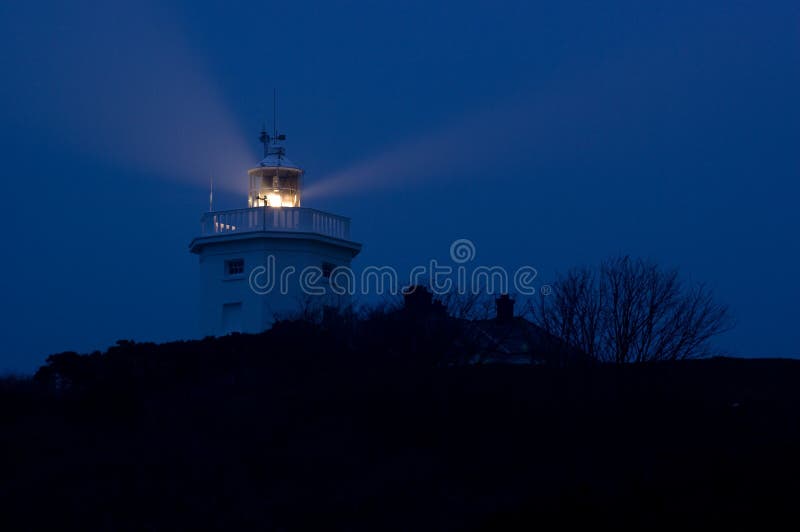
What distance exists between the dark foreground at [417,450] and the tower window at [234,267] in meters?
7.67

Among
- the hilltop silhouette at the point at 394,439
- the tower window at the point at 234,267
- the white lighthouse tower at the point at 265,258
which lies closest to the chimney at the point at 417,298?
the hilltop silhouette at the point at 394,439

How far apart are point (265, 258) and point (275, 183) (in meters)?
2.29

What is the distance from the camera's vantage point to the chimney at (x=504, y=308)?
26.1 m

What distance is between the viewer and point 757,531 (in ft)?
39.3

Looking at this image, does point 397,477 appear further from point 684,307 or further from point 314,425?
point 684,307

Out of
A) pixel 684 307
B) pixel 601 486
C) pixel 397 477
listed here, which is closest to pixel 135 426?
pixel 397 477

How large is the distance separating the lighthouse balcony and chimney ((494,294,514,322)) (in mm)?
5158

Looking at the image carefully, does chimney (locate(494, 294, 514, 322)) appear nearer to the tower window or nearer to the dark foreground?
the dark foreground

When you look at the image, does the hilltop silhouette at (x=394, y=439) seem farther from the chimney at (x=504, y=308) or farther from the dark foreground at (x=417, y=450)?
the chimney at (x=504, y=308)

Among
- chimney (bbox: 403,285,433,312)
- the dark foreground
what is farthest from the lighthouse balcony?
the dark foreground

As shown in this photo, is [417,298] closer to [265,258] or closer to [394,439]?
[265,258]

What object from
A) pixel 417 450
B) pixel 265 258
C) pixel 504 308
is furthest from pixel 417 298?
pixel 417 450

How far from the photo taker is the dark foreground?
13.3m

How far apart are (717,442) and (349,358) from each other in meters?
A: 9.07
